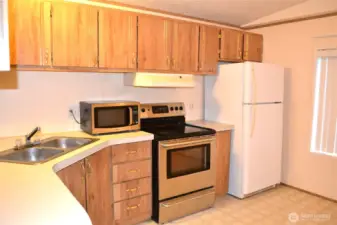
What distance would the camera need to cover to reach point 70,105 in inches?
118

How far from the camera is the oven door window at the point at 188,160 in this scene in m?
2.93

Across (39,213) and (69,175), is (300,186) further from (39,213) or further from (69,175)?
(39,213)

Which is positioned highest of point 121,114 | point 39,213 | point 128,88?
point 128,88

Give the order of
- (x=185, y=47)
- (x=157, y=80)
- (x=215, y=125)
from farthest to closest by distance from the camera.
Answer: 1. (x=215, y=125)
2. (x=185, y=47)
3. (x=157, y=80)

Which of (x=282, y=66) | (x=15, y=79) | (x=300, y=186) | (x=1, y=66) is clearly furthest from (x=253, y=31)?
(x=1, y=66)

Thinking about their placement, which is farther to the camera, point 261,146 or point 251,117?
point 261,146

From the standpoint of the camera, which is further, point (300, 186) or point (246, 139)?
point (300, 186)

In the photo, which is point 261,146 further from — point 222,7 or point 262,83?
point 222,7

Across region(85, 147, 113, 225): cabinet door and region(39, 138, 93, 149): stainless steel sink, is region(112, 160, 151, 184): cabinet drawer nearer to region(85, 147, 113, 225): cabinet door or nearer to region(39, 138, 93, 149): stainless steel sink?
region(85, 147, 113, 225): cabinet door

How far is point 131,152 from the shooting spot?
2.74 m

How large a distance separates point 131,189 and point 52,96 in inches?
49.8

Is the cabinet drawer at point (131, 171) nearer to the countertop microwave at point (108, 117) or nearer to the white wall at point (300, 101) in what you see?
the countertop microwave at point (108, 117)

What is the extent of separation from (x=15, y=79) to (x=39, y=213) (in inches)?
79.8

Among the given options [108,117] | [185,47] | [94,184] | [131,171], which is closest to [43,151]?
[94,184]
